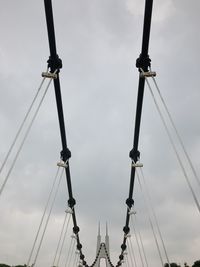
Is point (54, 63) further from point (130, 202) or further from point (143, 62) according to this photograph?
point (130, 202)

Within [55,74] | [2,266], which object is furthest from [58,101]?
[2,266]

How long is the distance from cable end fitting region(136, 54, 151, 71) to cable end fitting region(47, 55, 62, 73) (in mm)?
3404

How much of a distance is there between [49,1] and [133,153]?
13.7 metres

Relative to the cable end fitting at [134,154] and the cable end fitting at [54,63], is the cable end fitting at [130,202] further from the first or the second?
the cable end fitting at [54,63]

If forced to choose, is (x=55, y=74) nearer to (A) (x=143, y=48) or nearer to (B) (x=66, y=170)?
(A) (x=143, y=48)

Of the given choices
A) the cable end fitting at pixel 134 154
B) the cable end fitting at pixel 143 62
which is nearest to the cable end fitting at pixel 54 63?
the cable end fitting at pixel 143 62

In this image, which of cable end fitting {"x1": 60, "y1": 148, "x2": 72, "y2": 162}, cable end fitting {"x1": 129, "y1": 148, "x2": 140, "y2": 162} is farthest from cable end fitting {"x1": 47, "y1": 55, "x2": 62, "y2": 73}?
cable end fitting {"x1": 129, "y1": 148, "x2": 140, "y2": 162}

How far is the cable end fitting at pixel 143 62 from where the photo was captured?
13.6m

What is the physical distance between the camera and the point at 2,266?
7188cm

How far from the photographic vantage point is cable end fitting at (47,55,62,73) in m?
13.8

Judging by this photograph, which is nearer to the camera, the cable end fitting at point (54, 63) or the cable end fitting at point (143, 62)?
the cable end fitting at point (143, 62)

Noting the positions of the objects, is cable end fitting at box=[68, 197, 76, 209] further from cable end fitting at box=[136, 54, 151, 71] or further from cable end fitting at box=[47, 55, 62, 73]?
cable end fitting at box=[136, 54, 151, 71]

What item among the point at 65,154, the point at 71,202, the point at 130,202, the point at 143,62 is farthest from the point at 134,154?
the point at 71,202

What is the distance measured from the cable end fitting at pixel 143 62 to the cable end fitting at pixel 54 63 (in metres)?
3.40
